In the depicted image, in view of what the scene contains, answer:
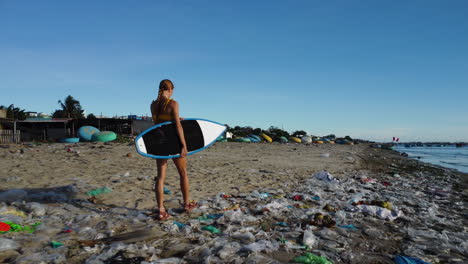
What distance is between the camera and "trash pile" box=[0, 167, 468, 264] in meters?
2.40

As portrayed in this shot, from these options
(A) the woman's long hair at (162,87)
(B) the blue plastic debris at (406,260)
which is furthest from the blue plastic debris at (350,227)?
(A) the woman's long hair at (162,87)

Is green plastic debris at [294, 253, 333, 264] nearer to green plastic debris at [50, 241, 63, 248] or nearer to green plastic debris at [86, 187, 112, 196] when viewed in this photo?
green plastic debris at [50, 241, 63, 248]

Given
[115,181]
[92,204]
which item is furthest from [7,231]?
[115,181]

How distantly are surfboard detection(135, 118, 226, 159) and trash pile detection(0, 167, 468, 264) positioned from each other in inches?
33.0

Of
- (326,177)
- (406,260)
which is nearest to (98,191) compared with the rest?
(406,260)

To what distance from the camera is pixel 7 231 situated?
2.83 metres

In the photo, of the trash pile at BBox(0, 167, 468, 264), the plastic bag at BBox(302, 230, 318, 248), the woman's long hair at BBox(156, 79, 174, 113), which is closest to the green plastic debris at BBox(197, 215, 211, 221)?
the trash pile at BBox(0, 167, 468, 264)

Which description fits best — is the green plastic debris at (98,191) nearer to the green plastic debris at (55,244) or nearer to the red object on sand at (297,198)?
the green plastic debris at (55,244)

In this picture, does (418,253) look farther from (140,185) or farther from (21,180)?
(21,180)

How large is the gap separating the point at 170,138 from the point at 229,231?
1.50m

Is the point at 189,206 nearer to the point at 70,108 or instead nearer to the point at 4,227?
the point at 4,227

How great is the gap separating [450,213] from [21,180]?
25.5 feet

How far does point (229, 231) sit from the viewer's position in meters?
3.01

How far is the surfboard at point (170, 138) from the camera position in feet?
12.2
